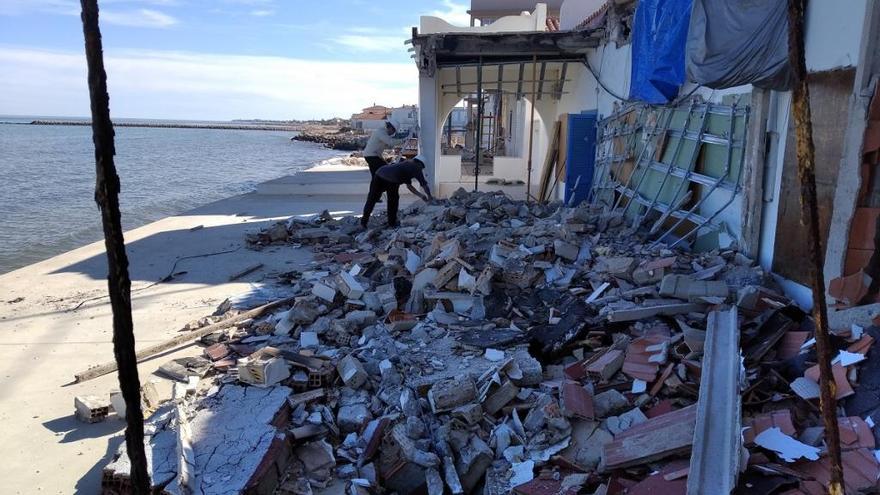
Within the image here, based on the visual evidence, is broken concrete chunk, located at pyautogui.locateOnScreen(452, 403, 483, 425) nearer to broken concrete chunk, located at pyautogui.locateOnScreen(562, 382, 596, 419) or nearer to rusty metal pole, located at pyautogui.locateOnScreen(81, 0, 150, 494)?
broken concrete chunk, located at pyautogui.locateOnScreen(562, 382, 596, 419)

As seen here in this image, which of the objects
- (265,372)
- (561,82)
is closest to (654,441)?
(265,372)

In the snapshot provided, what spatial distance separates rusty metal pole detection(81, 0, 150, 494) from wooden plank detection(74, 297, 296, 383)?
13.7ft

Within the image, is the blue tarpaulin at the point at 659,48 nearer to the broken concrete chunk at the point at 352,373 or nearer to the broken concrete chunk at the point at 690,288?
the broken concrete chunk at the point at 690,288

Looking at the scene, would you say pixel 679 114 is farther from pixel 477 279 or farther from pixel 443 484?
pixel 443 484

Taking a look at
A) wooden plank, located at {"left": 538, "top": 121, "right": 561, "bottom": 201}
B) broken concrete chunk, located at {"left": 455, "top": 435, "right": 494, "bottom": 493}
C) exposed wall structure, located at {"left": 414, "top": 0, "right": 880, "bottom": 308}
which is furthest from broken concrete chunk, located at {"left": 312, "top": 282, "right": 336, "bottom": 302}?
wooden plank, located at {"left": 538, "top": 121, "right": 561, "bottom": 201}

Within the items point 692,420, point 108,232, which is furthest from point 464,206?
point 108,232

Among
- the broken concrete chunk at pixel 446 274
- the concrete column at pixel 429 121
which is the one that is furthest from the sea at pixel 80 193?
the broken concrete chunk at pixel 446 274

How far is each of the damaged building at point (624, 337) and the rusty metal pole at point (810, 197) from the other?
0.63 m

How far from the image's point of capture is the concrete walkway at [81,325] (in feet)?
13.2

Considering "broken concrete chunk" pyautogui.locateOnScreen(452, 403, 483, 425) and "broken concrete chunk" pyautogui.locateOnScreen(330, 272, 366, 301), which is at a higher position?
"broken concrete chunk" pyautogui.locateOnScreen(330, 272, 366, 301)

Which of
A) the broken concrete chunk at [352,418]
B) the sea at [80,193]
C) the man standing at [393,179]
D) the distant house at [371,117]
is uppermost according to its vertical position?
the distant house at [371,117]

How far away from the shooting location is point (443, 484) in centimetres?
375

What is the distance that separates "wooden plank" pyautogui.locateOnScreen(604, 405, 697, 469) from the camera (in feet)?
11.1

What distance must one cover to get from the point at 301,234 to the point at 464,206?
2986 millimetres
